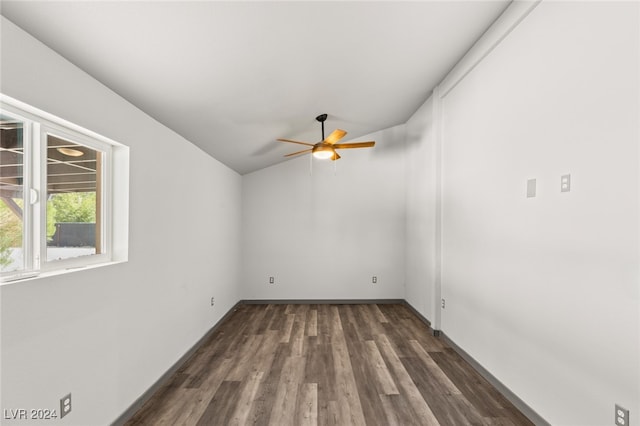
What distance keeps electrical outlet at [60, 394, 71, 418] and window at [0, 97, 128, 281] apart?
700mm

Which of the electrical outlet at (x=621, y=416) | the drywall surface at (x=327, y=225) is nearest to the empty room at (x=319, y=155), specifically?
the electrical outlet at (x=621, y=416)

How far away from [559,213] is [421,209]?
96.0 inches

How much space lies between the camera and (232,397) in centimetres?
231

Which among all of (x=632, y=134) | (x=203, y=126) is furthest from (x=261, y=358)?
(x=632, y=134)

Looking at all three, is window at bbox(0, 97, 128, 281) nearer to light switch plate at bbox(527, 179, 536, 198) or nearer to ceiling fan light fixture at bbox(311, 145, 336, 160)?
ceiling fan light fixture at bbox(311, 145, 336, 160)

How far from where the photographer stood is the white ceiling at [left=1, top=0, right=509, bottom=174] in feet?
4.48

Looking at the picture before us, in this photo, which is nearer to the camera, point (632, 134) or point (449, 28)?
point (632, 134)

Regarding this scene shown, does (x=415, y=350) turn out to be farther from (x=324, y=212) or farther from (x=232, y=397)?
(x=324, y=212)

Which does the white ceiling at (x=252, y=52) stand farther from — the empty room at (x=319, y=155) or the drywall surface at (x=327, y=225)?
the drywall surface at (x=327, y=225)

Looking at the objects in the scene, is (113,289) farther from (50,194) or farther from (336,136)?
(336,136)

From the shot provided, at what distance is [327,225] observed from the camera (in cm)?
511

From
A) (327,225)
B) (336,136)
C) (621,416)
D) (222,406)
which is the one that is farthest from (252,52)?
(327,225)

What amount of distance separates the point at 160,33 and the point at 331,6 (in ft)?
3.19


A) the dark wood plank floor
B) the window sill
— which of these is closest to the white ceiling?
the window sill
